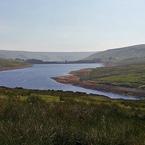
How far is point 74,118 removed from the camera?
41.4ft

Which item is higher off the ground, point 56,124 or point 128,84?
point 56,124

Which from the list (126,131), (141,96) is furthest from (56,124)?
(141,96)

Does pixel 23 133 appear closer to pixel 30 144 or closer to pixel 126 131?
pixel 30 144

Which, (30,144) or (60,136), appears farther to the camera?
(60,136)

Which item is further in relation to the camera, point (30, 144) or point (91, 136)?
point (91, 136)

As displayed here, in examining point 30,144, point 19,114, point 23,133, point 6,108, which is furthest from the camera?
point 6,108

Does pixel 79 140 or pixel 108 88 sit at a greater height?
pixel 79 140

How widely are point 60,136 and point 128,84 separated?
84.4 metres

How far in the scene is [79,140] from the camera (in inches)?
353

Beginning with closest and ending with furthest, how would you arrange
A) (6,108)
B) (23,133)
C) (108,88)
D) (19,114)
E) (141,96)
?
(23,133), (19,114), (6,108), (141,96), (108,88)

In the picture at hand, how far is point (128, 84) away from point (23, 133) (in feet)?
278

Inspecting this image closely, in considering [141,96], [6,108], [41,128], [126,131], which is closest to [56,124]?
[41,128]

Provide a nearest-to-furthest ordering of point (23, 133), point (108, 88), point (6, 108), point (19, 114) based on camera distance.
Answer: point (23, 133) < point (19, 114) < point (6, 108) < point (108, 88)

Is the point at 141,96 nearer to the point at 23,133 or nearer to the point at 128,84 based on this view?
the point at 128,84
